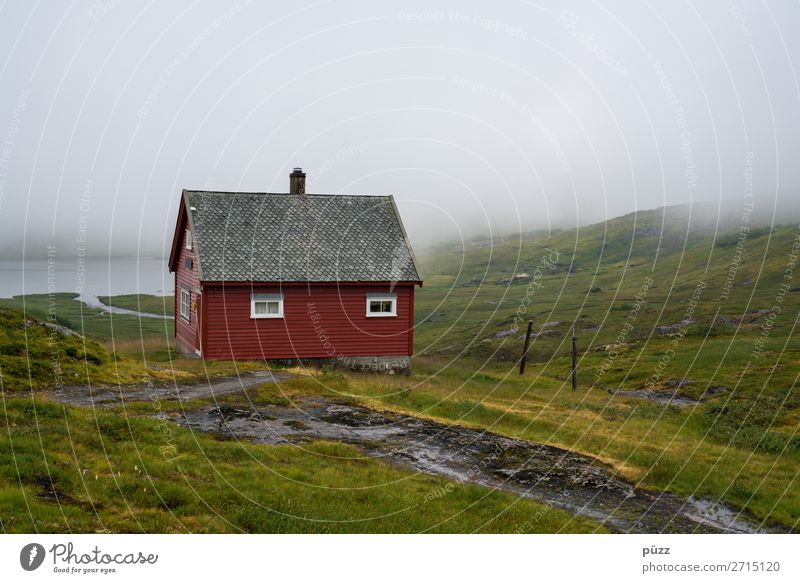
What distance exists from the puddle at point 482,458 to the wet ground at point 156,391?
239cm

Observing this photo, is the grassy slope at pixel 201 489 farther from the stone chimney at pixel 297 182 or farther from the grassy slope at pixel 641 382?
the stone chimney at pixel 297 182

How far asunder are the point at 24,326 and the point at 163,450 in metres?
14.1

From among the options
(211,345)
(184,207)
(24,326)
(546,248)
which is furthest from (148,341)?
(546,248)

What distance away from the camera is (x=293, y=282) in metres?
33.2

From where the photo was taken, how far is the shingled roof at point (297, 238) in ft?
109

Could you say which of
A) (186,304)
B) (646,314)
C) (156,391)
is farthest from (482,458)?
(646,314)

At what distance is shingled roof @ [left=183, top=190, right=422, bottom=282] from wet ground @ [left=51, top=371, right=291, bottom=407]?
634 cm

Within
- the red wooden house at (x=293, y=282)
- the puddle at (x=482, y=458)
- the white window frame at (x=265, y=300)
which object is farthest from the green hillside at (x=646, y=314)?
the white window frame at (x=265, y=300)

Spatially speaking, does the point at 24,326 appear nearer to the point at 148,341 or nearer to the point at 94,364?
the point at 94,364

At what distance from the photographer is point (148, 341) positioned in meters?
45.1

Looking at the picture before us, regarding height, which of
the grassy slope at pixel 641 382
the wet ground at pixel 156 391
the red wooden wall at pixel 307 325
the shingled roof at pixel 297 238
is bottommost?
the grassy slope at pixel 641 382

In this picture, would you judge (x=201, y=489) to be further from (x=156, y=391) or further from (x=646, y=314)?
(x=646, y=314)

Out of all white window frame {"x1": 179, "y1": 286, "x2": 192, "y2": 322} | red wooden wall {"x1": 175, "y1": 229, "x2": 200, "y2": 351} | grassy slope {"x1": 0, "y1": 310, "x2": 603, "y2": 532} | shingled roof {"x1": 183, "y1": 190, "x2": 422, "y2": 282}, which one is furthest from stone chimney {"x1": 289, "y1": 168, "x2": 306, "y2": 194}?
grassy slope {"x1": 0, "y1": 310, "x2": 603, "y2": 532}

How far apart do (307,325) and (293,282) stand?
2.08 metres
